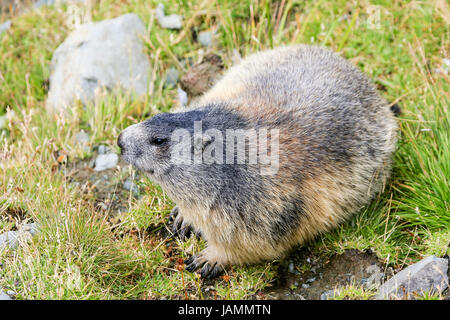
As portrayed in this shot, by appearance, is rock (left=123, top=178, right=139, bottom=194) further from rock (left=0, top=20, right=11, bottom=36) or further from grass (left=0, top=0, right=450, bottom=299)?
rock (left=0, top=20, right=11, bottom=36)

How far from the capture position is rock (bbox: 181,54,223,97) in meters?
7.42

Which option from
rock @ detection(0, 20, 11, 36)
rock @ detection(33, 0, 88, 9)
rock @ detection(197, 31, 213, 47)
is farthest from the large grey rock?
rock @ detection(33, 0, 88, 9)

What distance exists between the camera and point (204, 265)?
5.27 meters

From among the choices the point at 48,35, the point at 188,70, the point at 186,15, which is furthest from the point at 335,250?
the point at 48,35

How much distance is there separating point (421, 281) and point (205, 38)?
17.0 ft

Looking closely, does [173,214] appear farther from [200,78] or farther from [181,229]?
[200,78]

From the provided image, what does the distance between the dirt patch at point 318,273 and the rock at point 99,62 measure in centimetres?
361

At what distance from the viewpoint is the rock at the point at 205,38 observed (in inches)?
317

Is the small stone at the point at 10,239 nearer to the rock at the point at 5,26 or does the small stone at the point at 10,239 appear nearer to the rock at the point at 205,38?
the rock at the point at 205,38

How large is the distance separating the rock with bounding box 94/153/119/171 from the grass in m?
0.20

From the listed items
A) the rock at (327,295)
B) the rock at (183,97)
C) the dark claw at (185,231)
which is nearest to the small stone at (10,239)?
the dark claw at (185,231)

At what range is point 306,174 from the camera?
16.6 ft

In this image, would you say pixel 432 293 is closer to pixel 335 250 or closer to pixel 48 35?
pixel 335 250

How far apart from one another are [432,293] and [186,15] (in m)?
5.73
